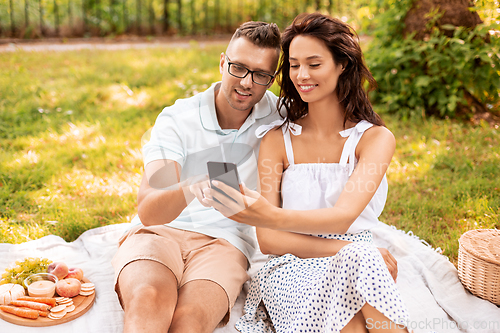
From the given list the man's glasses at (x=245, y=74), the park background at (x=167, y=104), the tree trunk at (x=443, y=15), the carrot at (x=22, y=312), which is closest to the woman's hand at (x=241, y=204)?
the man's glasses at (x=245, y=74)

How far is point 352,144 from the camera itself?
2.47m

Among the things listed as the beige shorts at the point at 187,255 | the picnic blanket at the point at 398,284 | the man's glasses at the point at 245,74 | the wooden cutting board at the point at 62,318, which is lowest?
the picnic blanket at the point at 398,284

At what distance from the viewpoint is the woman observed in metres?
1.95

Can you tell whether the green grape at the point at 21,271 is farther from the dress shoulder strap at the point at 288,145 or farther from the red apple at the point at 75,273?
the dress shoulder strap at the point at 288,145

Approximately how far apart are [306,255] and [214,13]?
825 cm

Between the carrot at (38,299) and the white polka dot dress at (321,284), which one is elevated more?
the white polka dot dress at (321,284)

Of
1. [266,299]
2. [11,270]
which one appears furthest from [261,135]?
[11,270]

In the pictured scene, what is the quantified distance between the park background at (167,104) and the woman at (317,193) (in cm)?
130

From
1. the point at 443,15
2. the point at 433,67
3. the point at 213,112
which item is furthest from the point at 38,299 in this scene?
the point at 443,15

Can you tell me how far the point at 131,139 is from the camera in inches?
191

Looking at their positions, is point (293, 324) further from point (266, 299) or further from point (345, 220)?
point (345, 220)

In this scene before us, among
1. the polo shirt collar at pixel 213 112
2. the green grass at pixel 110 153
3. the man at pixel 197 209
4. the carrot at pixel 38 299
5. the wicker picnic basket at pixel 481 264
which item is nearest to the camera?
the man at pixel 197 209

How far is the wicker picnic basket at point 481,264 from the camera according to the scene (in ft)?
8.31

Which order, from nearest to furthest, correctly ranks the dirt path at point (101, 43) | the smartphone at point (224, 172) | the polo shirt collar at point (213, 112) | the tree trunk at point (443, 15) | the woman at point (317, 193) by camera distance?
1. the smartphone at point (224, 172)
2. the woman at point (317, 193)
3. the polo shirt collar at point (213, 112)
4. the tree trunk at point (443, 15)
5. the dirt path at point (101, 43)
